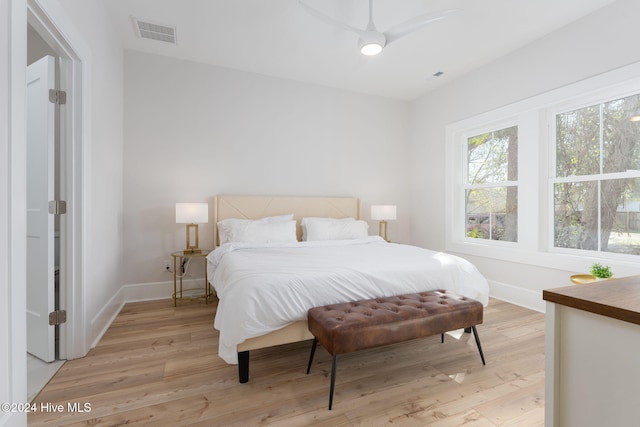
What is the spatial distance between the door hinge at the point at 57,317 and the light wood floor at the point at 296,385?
30cm

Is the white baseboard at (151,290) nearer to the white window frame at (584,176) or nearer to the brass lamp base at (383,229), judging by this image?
the brass lamp base at (383,229)

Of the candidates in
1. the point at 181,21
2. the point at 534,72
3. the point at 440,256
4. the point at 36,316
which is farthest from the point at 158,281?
the point at 534,72

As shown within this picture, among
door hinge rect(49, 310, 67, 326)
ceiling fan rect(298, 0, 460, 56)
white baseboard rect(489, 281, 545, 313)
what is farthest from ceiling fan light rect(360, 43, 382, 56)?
door hinge rect(49, 310, 67, 326)

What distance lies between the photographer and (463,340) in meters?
2.35

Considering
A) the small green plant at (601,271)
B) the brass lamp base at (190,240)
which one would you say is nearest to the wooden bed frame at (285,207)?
the brass lamp base at (190,240)

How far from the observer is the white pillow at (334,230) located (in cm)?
357

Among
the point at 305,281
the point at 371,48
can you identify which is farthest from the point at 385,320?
the point at 371,48

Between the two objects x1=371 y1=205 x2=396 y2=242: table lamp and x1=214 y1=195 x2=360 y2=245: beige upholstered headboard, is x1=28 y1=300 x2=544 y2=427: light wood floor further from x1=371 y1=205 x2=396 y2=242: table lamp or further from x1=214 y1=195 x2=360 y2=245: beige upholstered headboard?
x1=371 y1=205 x2=396 y2=242: table lamp

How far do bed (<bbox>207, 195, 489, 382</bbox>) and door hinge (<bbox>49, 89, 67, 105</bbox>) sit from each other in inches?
62.8

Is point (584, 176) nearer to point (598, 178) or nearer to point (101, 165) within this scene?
point (598, 178)

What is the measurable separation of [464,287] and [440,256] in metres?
0.33

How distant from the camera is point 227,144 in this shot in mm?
3684

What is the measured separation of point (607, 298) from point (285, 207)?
3387mm

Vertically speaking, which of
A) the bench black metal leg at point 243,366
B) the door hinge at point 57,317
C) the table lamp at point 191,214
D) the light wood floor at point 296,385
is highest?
the table lamp at point 191,214
